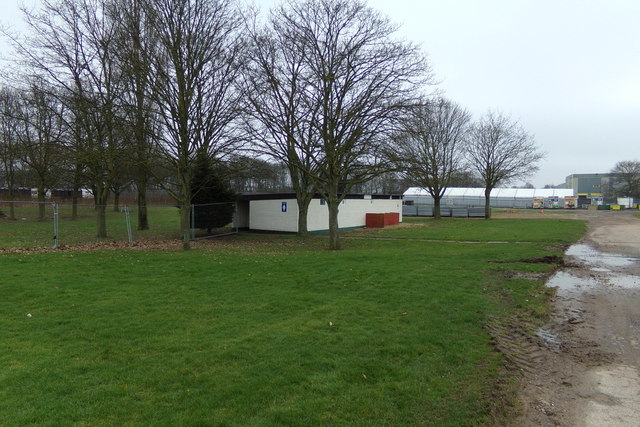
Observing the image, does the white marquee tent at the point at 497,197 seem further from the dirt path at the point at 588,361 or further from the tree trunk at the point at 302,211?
the dirt path at the point at 588,361

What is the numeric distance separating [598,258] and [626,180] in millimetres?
95495

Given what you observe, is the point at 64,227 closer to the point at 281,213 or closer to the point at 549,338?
the point at 281,213

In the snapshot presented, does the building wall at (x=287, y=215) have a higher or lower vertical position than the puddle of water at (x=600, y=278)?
higher

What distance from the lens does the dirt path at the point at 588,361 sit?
3.73 metres

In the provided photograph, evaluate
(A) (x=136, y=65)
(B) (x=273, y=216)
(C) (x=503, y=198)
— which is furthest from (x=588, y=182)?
(A) (x=136, y=65)

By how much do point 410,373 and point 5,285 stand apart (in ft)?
26.9

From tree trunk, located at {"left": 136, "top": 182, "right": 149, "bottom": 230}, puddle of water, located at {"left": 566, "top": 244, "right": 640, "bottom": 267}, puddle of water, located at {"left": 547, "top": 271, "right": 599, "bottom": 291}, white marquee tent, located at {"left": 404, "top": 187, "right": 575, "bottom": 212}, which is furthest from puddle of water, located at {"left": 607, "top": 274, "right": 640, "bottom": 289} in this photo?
white marquee tent, located at {"left": 404, "top": 187, "right": 575, "bottom": 212}

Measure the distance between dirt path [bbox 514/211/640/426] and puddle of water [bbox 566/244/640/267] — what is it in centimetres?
325

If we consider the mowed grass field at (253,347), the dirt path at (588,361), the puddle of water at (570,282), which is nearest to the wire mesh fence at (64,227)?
the mowed grass field at (253,347)

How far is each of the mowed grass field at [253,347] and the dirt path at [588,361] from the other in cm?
39

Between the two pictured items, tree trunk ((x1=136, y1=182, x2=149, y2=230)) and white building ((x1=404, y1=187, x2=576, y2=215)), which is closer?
tree trunk ((x1=136, y1=182, x2=149, y2=230))

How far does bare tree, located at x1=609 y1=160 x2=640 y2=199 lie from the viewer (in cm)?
8681

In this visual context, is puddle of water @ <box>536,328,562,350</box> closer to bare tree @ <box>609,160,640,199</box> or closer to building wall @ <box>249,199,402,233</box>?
building wall @ <box>249,199,402,233</box>

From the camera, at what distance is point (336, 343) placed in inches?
205
